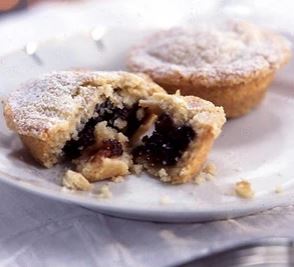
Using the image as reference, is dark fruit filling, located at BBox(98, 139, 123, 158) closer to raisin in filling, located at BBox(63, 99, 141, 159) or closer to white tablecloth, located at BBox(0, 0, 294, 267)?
raisin in filling, located at BBox(63, 99, 141, 159)

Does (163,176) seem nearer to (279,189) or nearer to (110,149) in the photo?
(110,149)

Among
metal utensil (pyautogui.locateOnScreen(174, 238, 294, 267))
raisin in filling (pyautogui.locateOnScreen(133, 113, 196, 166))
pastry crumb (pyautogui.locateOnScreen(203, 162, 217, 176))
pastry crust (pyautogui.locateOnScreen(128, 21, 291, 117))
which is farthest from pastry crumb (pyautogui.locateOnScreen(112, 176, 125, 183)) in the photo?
pastry crust (pyautogui.locateOnScreen(128, 21, 291, 117))

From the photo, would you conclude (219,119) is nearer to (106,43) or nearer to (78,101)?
(78,101)

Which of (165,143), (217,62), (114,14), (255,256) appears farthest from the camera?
(114,14)

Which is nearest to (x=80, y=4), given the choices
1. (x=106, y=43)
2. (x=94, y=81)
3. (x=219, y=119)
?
(x=106, y=43)

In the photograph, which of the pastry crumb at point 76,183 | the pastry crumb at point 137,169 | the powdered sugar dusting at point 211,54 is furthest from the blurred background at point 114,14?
the pastry crumb at point 76,183

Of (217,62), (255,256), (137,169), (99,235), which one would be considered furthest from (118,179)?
(217,62)
